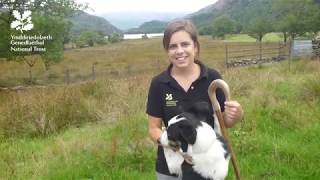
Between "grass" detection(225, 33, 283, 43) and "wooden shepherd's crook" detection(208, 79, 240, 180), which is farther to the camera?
"grass" detection(225, 33, 283, 43)

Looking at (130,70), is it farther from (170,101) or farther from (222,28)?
(222,28)

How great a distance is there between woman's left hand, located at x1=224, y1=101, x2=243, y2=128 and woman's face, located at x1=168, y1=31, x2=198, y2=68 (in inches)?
14.8

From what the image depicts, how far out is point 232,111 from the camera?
276cm

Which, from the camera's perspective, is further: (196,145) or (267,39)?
(267,39)

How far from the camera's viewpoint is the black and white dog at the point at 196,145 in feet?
8.01

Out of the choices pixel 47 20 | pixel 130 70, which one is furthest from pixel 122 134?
pixel 130 70

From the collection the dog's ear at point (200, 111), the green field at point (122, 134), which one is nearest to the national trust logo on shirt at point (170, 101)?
the dog's ear at point (200, 111)

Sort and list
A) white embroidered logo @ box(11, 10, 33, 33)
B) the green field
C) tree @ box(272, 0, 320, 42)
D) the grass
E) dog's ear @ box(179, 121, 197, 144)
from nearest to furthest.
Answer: dog's ear @ box(179, 121, 197, 144)
the green field
white embroidered logo @ box(11, 10, 33, 33)
tree @ box(272, 0, 320, 42)
the grass

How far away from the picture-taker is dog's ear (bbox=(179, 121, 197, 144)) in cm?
242

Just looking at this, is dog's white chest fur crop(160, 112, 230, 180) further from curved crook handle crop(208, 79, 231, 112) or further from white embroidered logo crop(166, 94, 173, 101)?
white embroidered logo crop(166, 94, 173, 101)

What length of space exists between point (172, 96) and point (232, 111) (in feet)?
1.35

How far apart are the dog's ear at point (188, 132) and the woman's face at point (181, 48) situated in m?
0.57

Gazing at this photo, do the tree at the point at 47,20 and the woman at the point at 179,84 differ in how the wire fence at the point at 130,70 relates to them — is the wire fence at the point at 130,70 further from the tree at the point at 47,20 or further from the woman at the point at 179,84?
the woman at the point at 179,84

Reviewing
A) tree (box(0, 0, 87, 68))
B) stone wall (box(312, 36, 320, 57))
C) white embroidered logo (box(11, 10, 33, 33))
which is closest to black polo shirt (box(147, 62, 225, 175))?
stone wall (box(312, 36, 320, 57))
